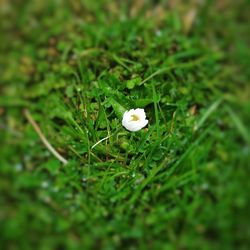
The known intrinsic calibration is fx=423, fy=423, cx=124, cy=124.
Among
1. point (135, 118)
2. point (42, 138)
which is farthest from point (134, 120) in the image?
point (42, 138)

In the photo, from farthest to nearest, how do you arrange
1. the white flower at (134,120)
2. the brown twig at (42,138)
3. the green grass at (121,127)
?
the brown twig at (42,138) → the green grass at (121,127) → the white flower at (134,120)

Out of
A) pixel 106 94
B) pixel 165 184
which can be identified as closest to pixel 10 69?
pixel 106 94

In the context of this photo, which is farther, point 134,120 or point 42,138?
point 42,138

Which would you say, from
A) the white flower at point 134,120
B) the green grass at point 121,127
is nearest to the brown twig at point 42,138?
the green grass at point 121,127

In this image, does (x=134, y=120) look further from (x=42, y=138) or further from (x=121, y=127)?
(x=42, y=138)

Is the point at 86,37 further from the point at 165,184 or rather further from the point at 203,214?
the point at 203,214

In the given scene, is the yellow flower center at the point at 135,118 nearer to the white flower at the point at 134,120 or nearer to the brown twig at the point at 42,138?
the white flower at the point at 134,120
